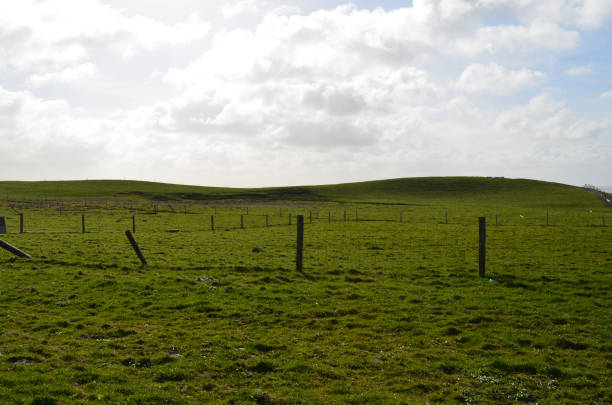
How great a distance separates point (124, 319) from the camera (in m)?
12.8

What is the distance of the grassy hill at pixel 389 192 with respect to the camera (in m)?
125

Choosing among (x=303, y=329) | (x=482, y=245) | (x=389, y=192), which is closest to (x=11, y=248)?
(x=303, y=329)

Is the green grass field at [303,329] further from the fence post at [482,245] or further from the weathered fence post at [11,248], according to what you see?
the weathered fence post at [11,248]

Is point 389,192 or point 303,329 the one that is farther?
point 389,192

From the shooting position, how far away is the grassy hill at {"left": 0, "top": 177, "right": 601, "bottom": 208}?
125 metres

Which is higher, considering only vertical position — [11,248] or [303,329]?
[11,248]

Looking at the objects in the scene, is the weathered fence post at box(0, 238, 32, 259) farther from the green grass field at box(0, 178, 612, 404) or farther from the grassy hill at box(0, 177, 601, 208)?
the grassy hill at box(0, 177, 601, 208)

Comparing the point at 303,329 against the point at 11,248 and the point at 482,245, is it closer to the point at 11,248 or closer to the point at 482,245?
the point at 482,245

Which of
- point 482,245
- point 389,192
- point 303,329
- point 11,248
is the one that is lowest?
point 303,329

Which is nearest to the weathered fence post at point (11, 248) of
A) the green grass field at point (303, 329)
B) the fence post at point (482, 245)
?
the green grass field at point (303, 329)

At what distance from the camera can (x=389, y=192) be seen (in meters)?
155

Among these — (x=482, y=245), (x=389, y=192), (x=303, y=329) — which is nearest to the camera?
(x=303, y=329)

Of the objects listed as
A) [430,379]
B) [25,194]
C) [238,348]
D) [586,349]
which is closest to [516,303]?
[586,349]

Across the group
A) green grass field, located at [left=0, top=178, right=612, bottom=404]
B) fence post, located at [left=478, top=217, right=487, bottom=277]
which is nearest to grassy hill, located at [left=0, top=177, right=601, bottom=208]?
fence post, located at [left=478, top=217, right=487, bottom=277]
